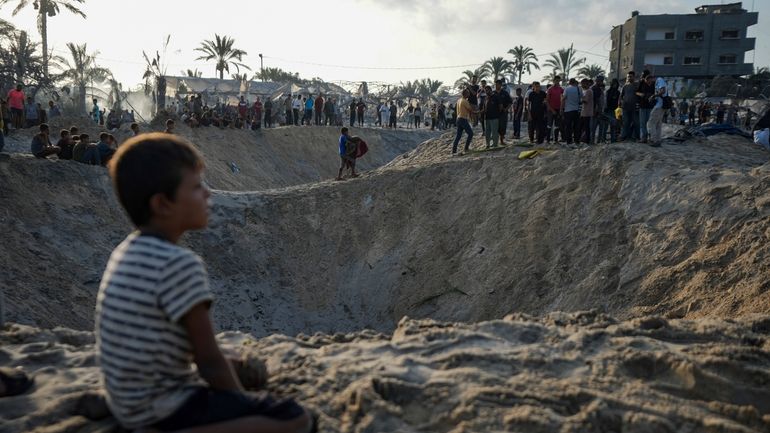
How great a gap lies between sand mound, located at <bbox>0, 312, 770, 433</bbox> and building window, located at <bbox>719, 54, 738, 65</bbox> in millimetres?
52290

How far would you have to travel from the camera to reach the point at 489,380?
131 inches

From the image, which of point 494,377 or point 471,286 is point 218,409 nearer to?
point 494,377

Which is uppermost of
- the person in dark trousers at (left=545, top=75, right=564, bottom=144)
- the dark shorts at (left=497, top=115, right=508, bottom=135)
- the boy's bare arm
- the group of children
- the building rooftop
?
the building rooftop

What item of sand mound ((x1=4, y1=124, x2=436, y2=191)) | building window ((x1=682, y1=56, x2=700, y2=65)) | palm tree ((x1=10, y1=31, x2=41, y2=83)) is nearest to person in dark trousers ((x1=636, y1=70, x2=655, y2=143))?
sand mound ((x1=4, y1=124, x2=436, y2=191))

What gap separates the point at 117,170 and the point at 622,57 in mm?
57070

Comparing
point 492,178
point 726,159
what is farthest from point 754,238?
point 492,178

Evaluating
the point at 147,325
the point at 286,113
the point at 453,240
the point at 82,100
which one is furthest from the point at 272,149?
the point at 147,325

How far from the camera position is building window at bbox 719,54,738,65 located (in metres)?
48.2

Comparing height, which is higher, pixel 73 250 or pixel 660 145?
pixel 660 145

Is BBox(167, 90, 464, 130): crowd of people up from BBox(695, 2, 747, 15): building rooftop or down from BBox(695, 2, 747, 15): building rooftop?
down

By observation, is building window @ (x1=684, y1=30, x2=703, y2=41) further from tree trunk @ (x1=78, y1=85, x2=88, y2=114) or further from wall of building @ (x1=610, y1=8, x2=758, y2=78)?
tree trunk @ (x1=78, y1=85, x2=88, y2=114)

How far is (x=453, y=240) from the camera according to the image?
12.2 meters

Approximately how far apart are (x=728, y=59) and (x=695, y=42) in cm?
299

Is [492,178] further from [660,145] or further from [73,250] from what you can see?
[73,250]
